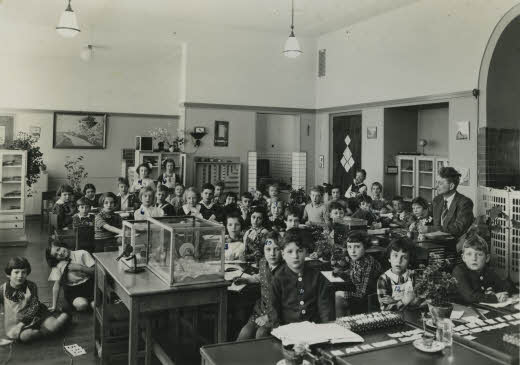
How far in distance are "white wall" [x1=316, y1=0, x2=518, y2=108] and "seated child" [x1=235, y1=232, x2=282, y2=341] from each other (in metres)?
5.64

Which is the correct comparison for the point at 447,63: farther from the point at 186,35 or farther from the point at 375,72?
the point at 186,35

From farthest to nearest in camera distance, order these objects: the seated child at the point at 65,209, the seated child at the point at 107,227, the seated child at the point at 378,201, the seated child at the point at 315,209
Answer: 1. the seated child at the point at 378,201
2. the seated child at the point at 315,209
3. the seated child at the point at 65,209
4. the seated child at the point at 107,227

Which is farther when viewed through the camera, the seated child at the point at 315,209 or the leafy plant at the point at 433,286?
the seated child at the point at 315,209

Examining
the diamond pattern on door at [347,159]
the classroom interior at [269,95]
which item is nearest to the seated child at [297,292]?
the classroom interior at [269,95]

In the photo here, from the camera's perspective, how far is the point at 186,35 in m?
10.6

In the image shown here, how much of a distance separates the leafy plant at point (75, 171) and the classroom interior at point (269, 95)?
105 millimetres

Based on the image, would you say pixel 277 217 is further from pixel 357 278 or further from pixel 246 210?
pixel 357 278

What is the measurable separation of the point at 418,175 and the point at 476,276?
5.87 metres

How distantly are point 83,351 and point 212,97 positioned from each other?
24.4 feet

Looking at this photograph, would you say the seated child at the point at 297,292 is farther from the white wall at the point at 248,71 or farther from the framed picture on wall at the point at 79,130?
the framed picture on wall at the point at 79,130

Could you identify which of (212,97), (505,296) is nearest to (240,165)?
(212,97)

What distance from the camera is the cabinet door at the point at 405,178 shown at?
9703mm

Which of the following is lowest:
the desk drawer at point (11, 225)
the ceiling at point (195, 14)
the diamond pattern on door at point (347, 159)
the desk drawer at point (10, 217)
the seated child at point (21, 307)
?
the seated child at point (21, 307)

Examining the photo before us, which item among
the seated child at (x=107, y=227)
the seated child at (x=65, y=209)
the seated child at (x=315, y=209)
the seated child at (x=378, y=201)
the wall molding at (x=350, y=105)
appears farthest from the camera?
the seated child at (x=378, y=201)
